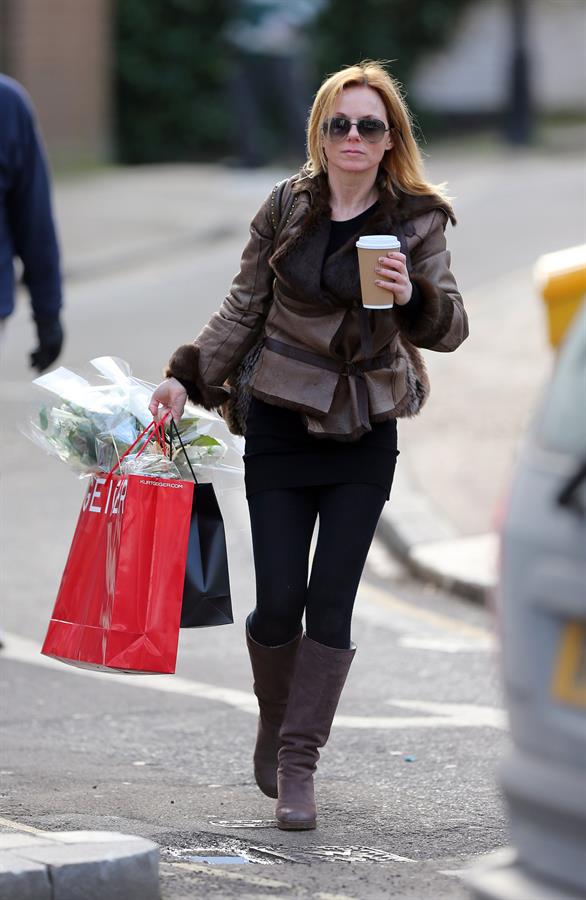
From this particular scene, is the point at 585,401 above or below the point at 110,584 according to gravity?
above

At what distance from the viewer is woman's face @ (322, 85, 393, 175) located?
453cm

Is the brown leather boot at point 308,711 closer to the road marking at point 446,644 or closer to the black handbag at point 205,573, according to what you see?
the black handbag at point 205,573

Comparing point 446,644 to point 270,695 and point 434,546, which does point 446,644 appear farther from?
point 270,695

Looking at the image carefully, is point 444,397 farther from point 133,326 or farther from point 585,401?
point 585,401

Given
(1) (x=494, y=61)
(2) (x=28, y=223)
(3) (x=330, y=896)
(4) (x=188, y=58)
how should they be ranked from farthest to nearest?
(1) (x=494, y=61) → (4) (x=188, y=58) → (2) (x=28, y=223) → (3) (x=330, y=896)

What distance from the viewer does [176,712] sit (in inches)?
244

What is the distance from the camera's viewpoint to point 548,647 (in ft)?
9.66

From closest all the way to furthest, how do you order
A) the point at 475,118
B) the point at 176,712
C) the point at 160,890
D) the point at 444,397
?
the point at 160,890 → the point at 176,712 → the point at 444,397 → the point at 475,118

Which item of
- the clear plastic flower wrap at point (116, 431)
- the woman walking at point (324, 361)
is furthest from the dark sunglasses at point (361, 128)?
the clear plastic flower wrap at point (116, 431)

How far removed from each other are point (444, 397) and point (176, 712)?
5.84 meters

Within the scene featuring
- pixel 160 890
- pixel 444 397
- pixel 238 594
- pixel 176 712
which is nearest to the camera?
pixel 160 890

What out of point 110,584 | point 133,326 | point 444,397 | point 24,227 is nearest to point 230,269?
point 133,326

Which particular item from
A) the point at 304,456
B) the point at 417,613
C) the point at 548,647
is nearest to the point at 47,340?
the point at 417,613

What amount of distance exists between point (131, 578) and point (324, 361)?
29.4 inches
